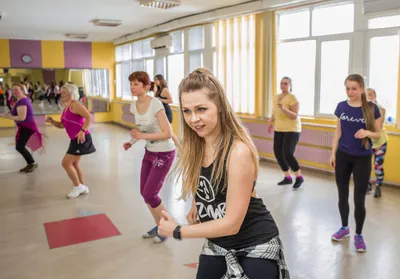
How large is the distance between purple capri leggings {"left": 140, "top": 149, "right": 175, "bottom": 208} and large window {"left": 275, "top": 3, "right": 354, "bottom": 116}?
386 cm

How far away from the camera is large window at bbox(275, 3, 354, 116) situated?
601 cm

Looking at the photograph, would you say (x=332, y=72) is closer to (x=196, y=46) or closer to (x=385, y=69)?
(x=385, y=69)

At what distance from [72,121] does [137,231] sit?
1.66 meters

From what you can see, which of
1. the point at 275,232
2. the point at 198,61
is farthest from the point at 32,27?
the point at 275,232

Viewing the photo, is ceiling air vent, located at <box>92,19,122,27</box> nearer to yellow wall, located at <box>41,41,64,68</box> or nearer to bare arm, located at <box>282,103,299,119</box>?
yellow wall, located at <box>41,41,64,68</box>

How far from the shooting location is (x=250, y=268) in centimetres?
144

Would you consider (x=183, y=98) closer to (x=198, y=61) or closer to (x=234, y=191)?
(x=234, y=191)

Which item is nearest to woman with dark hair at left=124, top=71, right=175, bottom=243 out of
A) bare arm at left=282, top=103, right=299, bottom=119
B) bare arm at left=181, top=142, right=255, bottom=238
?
bare arm at left=181, top=142, right=255, bottom=238

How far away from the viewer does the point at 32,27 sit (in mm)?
10320

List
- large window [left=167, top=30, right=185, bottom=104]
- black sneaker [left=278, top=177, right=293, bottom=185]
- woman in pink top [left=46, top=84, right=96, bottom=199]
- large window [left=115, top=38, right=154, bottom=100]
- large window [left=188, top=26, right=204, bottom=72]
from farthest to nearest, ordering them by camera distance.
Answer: large window [left=115, top=38, right=154, bottom=100]
large window [left=167, top=30, right=185, bottom=104]
large window [left=188, top=26, right=204, bottom=72]
black sneaker [left=278, top=177, right=293, bottom=185]
woman in pink top [left=46, top=84, right=96, bottom=199]

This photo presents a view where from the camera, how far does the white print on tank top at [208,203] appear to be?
1.46m

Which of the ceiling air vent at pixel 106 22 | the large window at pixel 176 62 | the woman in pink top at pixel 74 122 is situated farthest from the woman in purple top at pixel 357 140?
the ceiling air vent at pixel 106 22

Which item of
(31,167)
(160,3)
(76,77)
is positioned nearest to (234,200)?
(31,167)

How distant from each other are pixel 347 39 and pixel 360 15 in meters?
0.40
